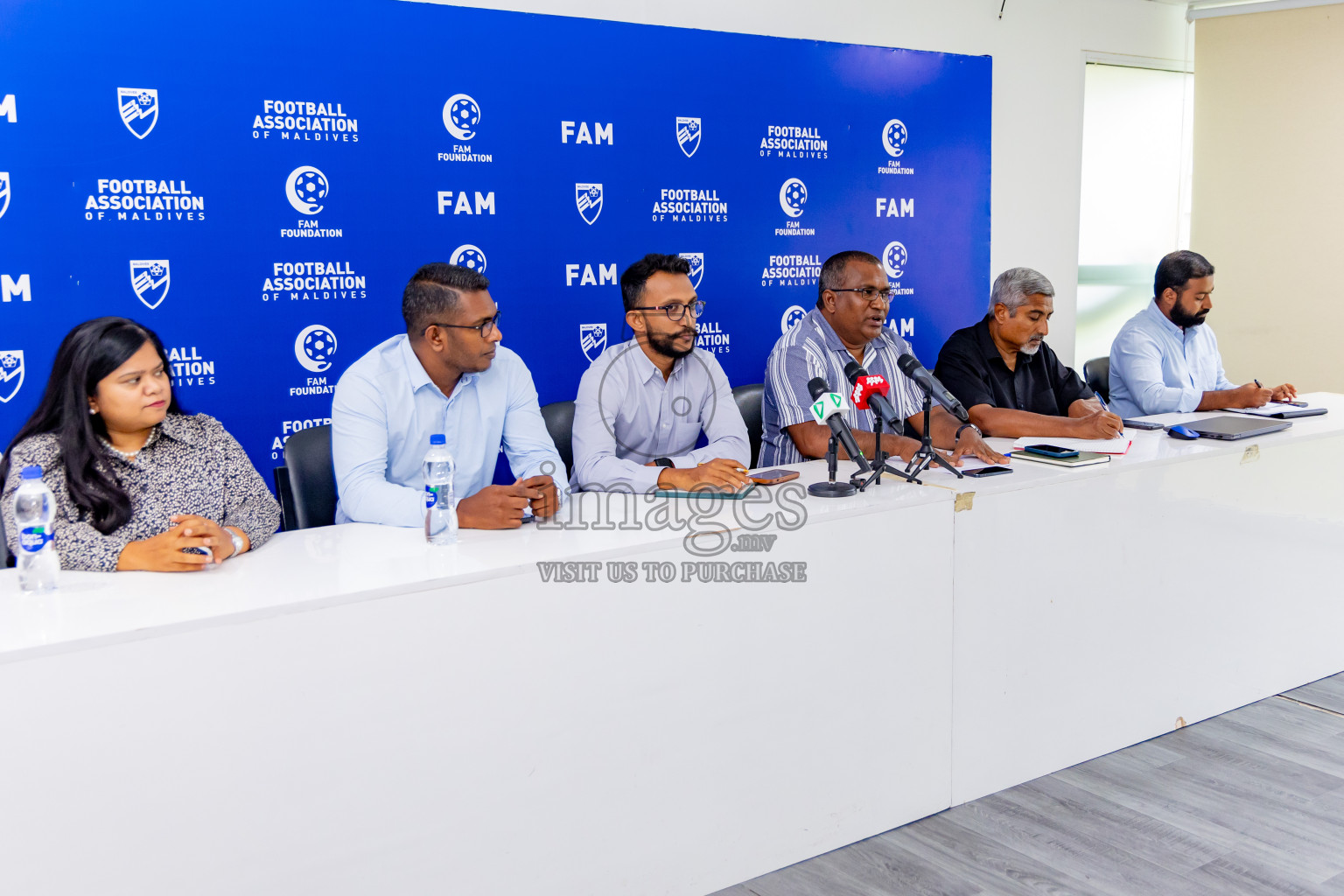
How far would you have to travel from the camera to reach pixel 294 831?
1562 millimetres

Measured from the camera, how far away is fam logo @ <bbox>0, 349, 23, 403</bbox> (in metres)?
2.76

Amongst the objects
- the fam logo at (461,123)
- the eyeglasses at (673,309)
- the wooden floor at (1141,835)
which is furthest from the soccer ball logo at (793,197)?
the wooden floor at (1141,835)

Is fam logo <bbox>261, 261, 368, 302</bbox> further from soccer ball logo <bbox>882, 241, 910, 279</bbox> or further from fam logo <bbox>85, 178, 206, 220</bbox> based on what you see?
soccer ball logo <bbox>882, 241, 910, 279</bbox>

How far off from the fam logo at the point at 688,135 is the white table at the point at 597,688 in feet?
5.79

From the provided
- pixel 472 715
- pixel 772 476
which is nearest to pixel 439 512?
pixel 472 715

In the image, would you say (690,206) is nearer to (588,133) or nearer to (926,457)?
(588,133)

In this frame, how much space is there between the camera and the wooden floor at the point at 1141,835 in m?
1.96

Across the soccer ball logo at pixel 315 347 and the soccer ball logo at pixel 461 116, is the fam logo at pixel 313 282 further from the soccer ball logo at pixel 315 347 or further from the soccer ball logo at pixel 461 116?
the soccer ball logo at pixel 461 116

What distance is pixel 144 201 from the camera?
2854 millimetres

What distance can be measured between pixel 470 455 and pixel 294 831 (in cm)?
112

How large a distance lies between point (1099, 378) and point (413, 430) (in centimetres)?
267

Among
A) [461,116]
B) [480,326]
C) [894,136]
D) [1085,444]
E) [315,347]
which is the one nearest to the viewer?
[480,326]

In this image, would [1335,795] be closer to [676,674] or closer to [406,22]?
[676,674]

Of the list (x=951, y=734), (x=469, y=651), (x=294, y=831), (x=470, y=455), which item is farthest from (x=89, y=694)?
(x=951, y=734)
